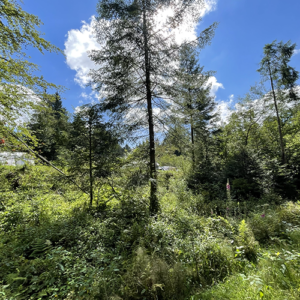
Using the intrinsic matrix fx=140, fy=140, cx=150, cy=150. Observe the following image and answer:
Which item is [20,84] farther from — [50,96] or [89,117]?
[89,117]

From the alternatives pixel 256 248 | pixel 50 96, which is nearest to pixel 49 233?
pixel 50 96

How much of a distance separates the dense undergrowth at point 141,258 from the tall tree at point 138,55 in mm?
1730

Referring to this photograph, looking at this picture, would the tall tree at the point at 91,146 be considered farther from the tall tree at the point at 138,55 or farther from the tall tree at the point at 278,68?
the tall tree at the point at 278,68

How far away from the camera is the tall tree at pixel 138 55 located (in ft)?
16.9

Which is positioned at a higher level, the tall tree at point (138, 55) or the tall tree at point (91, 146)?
the tall tree at point (138, 55)

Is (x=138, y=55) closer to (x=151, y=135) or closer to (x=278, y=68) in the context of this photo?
(x=151, y=135)

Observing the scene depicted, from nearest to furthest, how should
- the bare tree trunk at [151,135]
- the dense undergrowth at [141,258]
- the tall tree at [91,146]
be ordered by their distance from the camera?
the dense undergrowth at [141,258] → the bare tree trunk at [151,135] → the tall tree at [91,146]

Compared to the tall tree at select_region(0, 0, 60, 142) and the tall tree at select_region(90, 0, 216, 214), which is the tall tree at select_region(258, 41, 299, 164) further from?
the tall tree at select_region(0, 0, 60, 142)

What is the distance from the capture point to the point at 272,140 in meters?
14.1

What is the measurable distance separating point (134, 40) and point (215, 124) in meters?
11.6

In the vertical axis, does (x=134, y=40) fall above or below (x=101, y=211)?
above

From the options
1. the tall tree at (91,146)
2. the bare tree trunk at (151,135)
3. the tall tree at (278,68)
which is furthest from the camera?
the tall tree at (278,68)

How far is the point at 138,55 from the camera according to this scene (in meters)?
5.65

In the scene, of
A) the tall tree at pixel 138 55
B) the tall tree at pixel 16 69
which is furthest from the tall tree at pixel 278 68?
the tall tree at pixel 16 69
